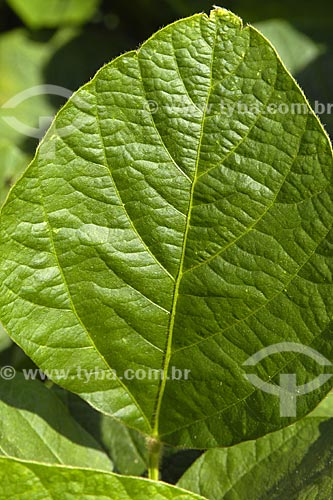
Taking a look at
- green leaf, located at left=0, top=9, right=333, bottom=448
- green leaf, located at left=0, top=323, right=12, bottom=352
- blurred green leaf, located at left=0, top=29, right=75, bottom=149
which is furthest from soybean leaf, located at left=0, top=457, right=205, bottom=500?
blurred green leaf, located at left=0, top=29, right=75, bottom=149

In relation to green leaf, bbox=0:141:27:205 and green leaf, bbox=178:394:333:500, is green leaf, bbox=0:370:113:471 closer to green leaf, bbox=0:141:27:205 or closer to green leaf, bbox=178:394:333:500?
green leaf, bbox=178:394:333:500

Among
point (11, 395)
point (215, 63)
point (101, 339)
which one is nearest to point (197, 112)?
point (215, 63)

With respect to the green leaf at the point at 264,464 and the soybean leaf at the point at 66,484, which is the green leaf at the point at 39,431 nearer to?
the green leaf at the point at 264,464

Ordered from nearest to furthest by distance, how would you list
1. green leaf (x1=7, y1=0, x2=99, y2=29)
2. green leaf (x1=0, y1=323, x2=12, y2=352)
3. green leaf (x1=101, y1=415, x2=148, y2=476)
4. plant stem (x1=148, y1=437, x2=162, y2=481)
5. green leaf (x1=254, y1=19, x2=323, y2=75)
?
plant stem (x1=148, y1=437, x2=162, y2=481), green leaf (x1=101, y1=415, x2=148, y2=476), green leaf (x1=0, y1=323, x2=12, y2=352), green leaf (x1=254, y1=19, x2=323, y2=75), green leaf (x1=7, y1=0, x2=99, y2=29)

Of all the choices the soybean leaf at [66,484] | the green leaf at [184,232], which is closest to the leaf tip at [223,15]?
the green leaf at [184,232]

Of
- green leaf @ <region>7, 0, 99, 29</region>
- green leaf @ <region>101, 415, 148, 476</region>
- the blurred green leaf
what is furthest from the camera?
green leaf @ <region>7, 0, 99, 29</region>

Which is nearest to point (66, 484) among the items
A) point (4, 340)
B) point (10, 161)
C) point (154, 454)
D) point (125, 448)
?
point (154, 454)
